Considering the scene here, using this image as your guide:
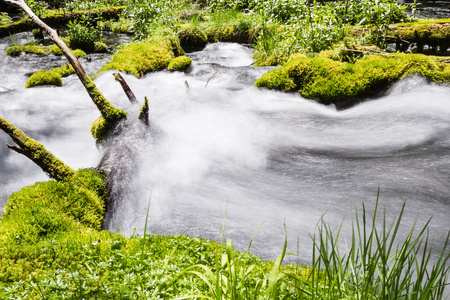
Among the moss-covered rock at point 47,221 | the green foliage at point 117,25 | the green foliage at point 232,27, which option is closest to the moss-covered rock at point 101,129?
the moss-covered rock at point 47,221

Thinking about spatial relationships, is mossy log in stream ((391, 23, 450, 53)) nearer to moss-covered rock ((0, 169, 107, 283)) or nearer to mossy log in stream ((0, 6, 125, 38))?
moss-covered rock ((0, 169, 107, 283))

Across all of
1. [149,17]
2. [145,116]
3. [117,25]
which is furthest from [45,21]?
[145,116]

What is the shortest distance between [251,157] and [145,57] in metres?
5.00

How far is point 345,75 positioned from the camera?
637 centimetres

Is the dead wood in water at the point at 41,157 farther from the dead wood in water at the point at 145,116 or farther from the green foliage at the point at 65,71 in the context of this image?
the green foliage at the point at 65,71

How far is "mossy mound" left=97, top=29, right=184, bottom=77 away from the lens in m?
7.89

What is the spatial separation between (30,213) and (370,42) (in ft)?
27.1

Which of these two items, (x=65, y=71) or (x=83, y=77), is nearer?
(x=83, y=77)

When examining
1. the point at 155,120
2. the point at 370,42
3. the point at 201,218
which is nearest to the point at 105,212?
the point at 201,218

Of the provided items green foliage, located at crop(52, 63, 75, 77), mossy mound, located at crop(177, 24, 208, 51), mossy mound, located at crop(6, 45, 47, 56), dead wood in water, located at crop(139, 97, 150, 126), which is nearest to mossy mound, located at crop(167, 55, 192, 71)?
green foliage, located at crop(52, 63, 75, 77)

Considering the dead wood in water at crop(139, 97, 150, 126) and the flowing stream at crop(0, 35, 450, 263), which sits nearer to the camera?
the flowing stream at crop(0, 35, 450, 263)

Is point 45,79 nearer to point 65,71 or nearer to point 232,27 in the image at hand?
point 65,71

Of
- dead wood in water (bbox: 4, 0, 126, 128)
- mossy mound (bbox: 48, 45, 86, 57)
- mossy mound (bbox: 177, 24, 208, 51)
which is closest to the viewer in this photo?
dead wood in water (bbox: 4, 0, 126, 128)

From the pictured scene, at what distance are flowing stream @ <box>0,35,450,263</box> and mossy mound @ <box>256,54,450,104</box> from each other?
238mm
